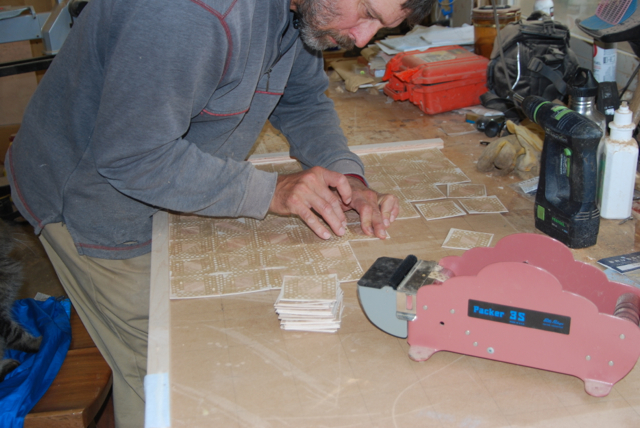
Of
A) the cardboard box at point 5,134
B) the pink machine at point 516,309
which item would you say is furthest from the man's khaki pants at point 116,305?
the cardboard box at point 5,134

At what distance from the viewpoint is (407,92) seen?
2.13 metres

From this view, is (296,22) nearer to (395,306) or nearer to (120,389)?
(395,306)

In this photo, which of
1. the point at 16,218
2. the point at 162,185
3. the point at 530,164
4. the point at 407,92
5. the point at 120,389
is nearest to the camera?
the point at 162,185

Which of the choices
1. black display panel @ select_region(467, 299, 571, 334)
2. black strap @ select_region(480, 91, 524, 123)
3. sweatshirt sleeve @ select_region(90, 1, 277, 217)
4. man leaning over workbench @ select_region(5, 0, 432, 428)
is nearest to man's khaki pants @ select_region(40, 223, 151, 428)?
man leaning over workbench @ select_region(5, 0, 432, 428)

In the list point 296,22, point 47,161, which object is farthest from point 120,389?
point 296,22

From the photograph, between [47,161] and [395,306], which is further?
[47,161]

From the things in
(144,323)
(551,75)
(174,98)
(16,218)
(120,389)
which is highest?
(174,98)

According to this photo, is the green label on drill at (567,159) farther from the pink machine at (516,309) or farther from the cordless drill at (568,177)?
the pink machine at (516,309)

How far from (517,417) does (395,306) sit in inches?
8.8

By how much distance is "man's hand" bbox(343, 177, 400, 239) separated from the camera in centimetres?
122

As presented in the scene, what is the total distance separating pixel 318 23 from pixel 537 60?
102cm

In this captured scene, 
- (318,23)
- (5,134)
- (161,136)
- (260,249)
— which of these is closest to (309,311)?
(260,249)

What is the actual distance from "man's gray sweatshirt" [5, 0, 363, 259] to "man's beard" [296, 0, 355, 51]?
44mm

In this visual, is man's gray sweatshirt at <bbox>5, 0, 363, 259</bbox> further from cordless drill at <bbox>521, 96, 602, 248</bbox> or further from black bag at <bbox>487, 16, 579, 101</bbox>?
black bag at <bbox>487, 16, 579, 101</bbox>
